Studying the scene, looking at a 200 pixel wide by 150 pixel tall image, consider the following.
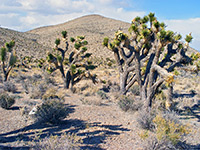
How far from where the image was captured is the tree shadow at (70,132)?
522 centimetres

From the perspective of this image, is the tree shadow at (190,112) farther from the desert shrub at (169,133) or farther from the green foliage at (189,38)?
the desert shrub at (169,133)

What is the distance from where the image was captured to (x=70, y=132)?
603 centimetres

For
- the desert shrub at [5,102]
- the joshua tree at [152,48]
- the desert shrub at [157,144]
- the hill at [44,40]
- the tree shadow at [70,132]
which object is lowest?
the tree shadow at [70,132]

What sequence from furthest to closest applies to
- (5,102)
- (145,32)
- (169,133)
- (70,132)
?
(145,32) → (5,102) → (70,132) → (169,133)

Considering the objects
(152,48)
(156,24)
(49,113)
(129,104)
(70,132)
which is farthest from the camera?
(152,48)

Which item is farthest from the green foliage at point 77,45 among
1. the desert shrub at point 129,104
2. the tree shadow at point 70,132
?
the tree shadow at point 70,132

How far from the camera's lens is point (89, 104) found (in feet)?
33.3

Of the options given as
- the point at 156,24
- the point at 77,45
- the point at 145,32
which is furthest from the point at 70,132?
the point at 77,45

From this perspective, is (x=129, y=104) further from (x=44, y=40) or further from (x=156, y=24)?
(x=44, y=40)

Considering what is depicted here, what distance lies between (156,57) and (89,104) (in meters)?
4.42

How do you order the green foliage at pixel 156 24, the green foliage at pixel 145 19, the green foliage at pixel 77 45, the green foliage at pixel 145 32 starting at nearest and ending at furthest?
the green foliage at pixel 156 24 < the green foliage at pixel 145 32 < the green foliage at pixel 145 19 < the green foliage at pixel 77 45

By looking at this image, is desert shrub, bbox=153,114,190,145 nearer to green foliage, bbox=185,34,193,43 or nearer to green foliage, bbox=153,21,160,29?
green foliage, bbox=153,21,160,29

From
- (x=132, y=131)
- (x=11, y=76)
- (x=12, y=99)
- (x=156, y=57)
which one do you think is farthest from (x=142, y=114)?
(x=11, y=76)

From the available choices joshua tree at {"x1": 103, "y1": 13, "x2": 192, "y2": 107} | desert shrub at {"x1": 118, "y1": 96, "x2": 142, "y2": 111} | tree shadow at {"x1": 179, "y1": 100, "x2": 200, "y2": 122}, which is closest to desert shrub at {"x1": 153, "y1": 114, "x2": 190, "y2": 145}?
joshua tree at {"x1": 103, "y1": 13, "x2": 192, "y2": 107}
